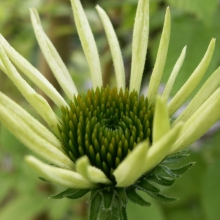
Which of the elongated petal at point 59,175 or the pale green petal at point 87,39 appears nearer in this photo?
the elongated petal at point 59,175

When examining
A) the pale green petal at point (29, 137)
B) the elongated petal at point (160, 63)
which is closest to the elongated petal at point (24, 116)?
the pale green petal at point (29, 137)

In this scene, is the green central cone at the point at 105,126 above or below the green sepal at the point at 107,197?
above

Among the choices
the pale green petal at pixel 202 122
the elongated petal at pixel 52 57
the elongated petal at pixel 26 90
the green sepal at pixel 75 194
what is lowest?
the green sepal at pixel 75 194

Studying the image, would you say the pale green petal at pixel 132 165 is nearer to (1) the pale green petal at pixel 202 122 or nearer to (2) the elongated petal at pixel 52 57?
(1) the pale green petal at pixel 202 122

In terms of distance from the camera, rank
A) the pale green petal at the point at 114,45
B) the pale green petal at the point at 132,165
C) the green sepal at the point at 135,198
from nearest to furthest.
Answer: the pale green petal at the point at 132,165 < the green sepal at the point at 135,198 < the pale green petal at the point at 114,45

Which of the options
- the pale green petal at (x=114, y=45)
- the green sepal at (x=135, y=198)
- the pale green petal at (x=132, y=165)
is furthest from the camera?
the pale green petal at (x=114, y=45)

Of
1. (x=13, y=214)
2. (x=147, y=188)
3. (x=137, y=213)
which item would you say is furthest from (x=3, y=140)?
(x=147, y=188)

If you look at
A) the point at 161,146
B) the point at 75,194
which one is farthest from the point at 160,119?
the point at 75,194
